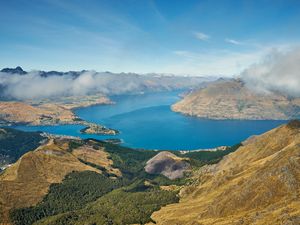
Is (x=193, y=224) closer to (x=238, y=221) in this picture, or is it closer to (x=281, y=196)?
(x=238, y=221)

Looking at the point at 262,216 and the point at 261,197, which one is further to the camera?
the point at 261,197

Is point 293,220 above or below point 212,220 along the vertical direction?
above

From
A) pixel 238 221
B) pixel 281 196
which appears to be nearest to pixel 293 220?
pixel 238 221

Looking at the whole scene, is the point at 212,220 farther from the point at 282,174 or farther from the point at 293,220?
the point at 293,220

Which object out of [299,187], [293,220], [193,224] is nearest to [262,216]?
[293,220]

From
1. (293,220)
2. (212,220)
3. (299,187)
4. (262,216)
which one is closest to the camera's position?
(293,220)

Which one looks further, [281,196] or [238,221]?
[281,196]

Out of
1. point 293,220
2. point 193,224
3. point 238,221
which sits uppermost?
point 293,220

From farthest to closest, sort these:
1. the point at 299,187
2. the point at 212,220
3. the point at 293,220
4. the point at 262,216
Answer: the point at 212,220 → the point at 299,187 → the point at 262,216 → the point at 293,220

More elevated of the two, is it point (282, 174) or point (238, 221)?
point (282, 174)

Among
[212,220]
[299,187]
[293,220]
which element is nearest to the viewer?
[293,220]
